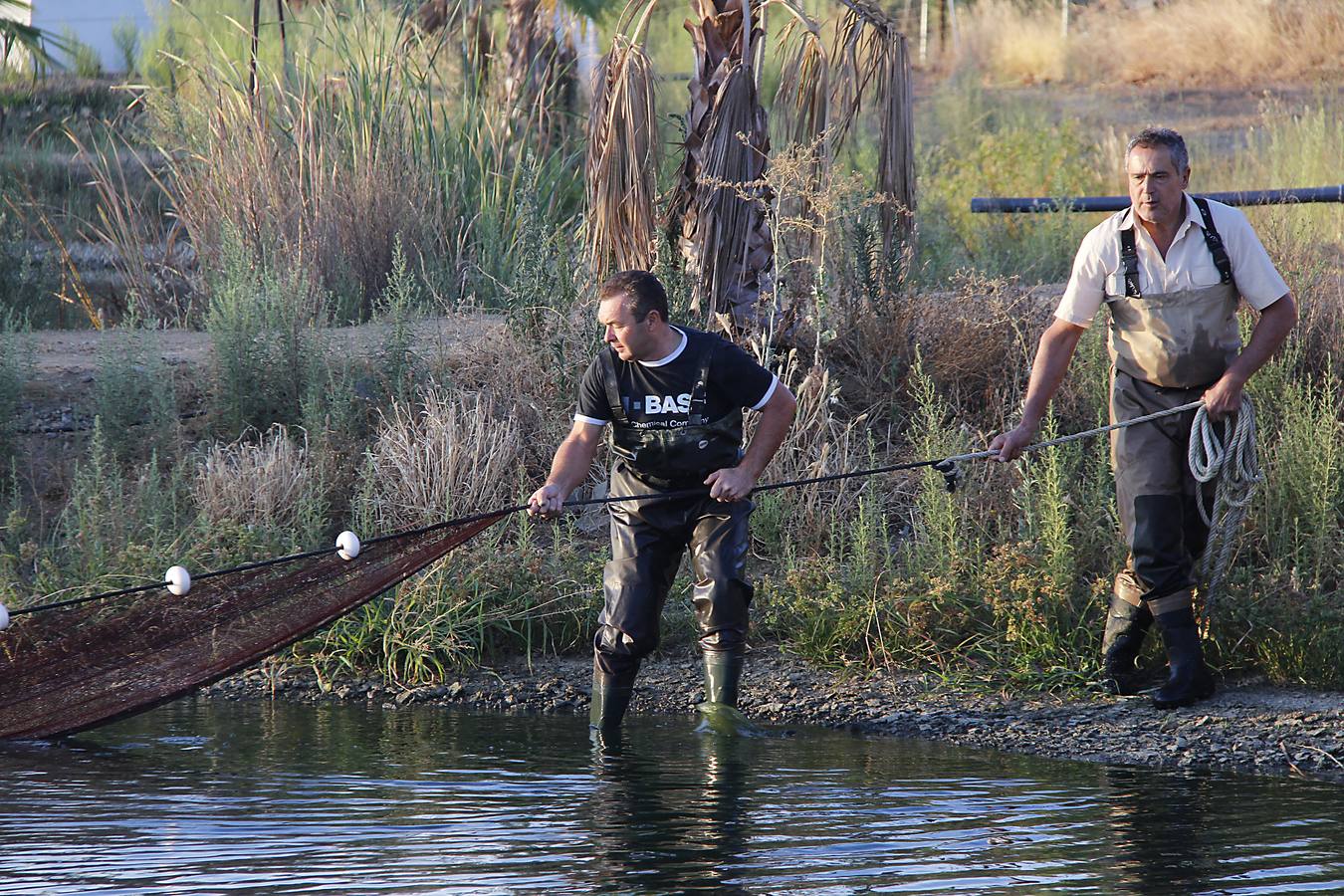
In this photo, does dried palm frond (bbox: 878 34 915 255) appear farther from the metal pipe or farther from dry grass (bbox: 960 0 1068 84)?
dry grass (bbox: 960 0 1068 84)

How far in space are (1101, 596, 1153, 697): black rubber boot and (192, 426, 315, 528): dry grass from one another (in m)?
4.10

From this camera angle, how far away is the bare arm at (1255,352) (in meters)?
6.16

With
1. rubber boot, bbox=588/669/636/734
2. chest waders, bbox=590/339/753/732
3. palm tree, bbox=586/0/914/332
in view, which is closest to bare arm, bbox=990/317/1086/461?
chest waders, bbox=590/339/753/732

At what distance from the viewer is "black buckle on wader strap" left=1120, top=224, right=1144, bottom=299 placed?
20.5 feet

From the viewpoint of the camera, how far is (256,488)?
8.65 meters

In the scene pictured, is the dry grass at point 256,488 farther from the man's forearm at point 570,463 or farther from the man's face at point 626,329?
the man's face at point 626,329

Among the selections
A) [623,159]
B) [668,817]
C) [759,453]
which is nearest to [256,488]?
[623,159]

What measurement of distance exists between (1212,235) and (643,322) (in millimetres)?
2150

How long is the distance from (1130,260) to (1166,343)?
1.16ft

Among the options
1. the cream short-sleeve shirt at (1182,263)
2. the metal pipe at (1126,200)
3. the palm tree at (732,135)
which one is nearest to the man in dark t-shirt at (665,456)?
the cream short-sleeve shirt at (1182,263)

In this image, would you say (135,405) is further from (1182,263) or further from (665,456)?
(1182,263)

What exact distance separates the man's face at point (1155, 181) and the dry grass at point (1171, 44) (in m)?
19.1

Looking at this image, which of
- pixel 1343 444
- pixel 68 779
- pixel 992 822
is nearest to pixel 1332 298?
pixel 1343 444

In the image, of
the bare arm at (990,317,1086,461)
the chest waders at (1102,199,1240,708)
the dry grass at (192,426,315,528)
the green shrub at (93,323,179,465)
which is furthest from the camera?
the green shrub at (93,323,179,465)
